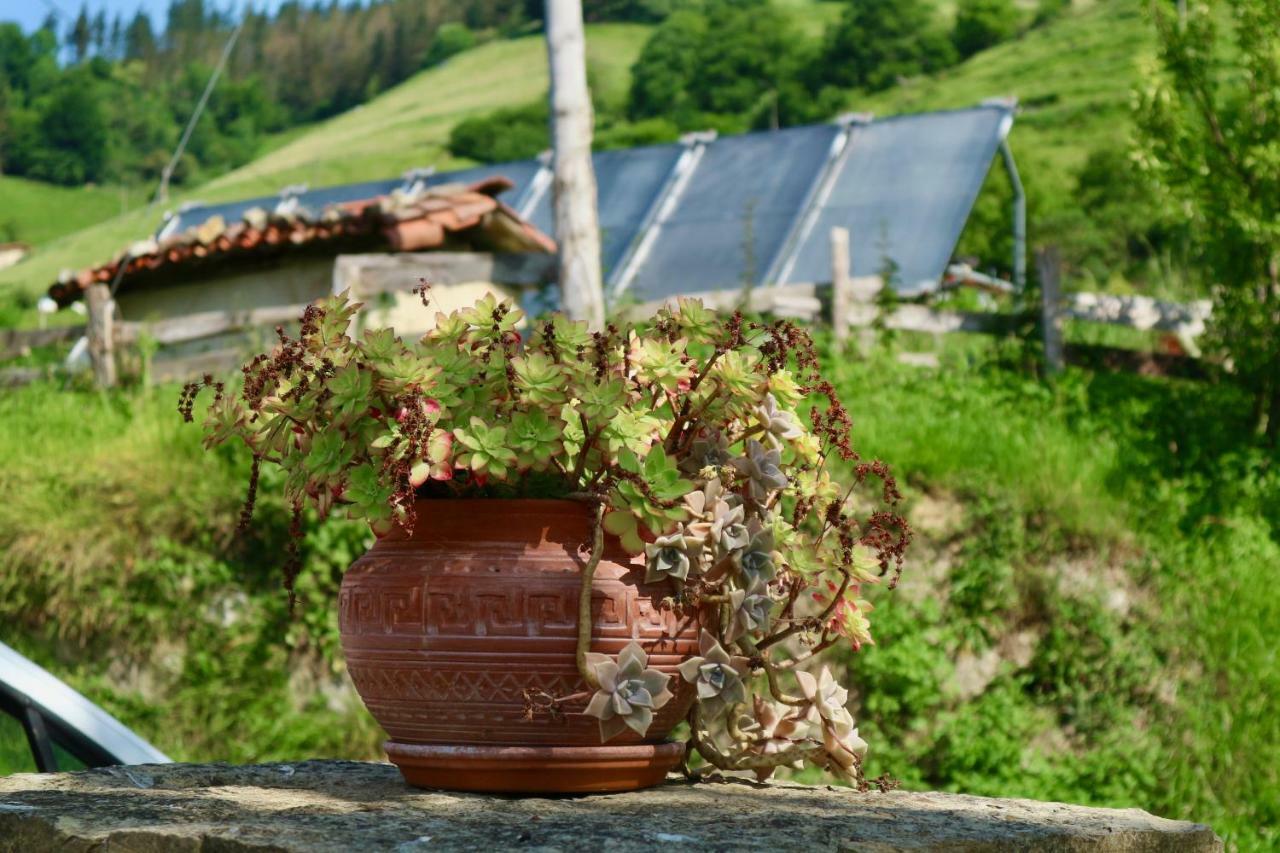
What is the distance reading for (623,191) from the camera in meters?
17.2

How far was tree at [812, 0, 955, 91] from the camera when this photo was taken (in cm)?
7519

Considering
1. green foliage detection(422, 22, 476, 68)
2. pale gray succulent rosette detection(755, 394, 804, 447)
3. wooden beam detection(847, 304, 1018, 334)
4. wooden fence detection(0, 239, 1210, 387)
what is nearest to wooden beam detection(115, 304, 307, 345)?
wooden fence detection(0, 239, 1210, 387)

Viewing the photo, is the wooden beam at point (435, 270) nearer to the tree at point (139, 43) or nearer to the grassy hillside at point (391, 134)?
the grassy hillside at point (391, 134)

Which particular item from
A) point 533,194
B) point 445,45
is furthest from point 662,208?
point 445,45

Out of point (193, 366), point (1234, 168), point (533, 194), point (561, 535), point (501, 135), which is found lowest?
point (561, 535)

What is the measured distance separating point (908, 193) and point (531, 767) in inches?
540

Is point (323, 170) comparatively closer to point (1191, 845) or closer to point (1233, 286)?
point (1233, 286)

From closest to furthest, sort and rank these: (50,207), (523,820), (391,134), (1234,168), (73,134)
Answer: (523,820)
(1234,168)
(73,134)
(50,207)
(391,134)

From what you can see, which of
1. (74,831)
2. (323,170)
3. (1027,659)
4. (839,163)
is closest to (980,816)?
(74,831)

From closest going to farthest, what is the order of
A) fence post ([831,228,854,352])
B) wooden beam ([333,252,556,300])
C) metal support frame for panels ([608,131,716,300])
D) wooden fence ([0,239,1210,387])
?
wooden beam ([333,252,556,300])
wooden fence ([0,239,1210,387])
fence post ([831,228,854,352])
metal support frame for panels ([608,131,716,300])

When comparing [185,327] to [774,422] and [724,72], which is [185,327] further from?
[724,72]

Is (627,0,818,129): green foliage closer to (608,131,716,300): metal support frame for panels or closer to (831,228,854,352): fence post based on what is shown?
(608,131,716,300): metal support frame for panels

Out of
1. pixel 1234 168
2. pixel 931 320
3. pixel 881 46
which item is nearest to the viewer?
pixel 1234 168

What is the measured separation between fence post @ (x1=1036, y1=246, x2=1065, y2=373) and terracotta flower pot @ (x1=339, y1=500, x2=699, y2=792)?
28.7 feet
